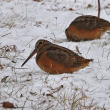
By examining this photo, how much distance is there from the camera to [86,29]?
739 centimetres

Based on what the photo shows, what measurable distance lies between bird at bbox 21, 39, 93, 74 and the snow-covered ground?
4.3 inches

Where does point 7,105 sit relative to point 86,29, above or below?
above

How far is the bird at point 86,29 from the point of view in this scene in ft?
24.2

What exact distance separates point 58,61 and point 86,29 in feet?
7.56

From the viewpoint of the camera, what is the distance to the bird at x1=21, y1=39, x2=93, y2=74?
520 cm

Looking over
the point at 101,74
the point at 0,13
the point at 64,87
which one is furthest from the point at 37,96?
the point at 0,13

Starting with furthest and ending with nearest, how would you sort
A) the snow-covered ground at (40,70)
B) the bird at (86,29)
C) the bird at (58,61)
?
the bird at (86,29), the bird at (58,61), the snow-covered ground at (40,70)

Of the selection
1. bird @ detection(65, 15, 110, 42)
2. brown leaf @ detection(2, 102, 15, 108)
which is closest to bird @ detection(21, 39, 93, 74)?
brown leaf @ detection(2, 102, 15, 108)

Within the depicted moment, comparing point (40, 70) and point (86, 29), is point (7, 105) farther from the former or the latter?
point (86, 29)

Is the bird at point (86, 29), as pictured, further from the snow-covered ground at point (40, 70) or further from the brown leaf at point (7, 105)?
the brown leaf at point (7, 105)

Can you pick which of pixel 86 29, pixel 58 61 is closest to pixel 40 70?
pixel 58 61

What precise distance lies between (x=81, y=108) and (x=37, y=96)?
57cm

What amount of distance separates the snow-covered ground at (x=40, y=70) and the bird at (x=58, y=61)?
0.35ft

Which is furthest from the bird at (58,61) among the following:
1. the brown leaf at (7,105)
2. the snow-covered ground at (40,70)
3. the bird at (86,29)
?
the bird at (86,29)
